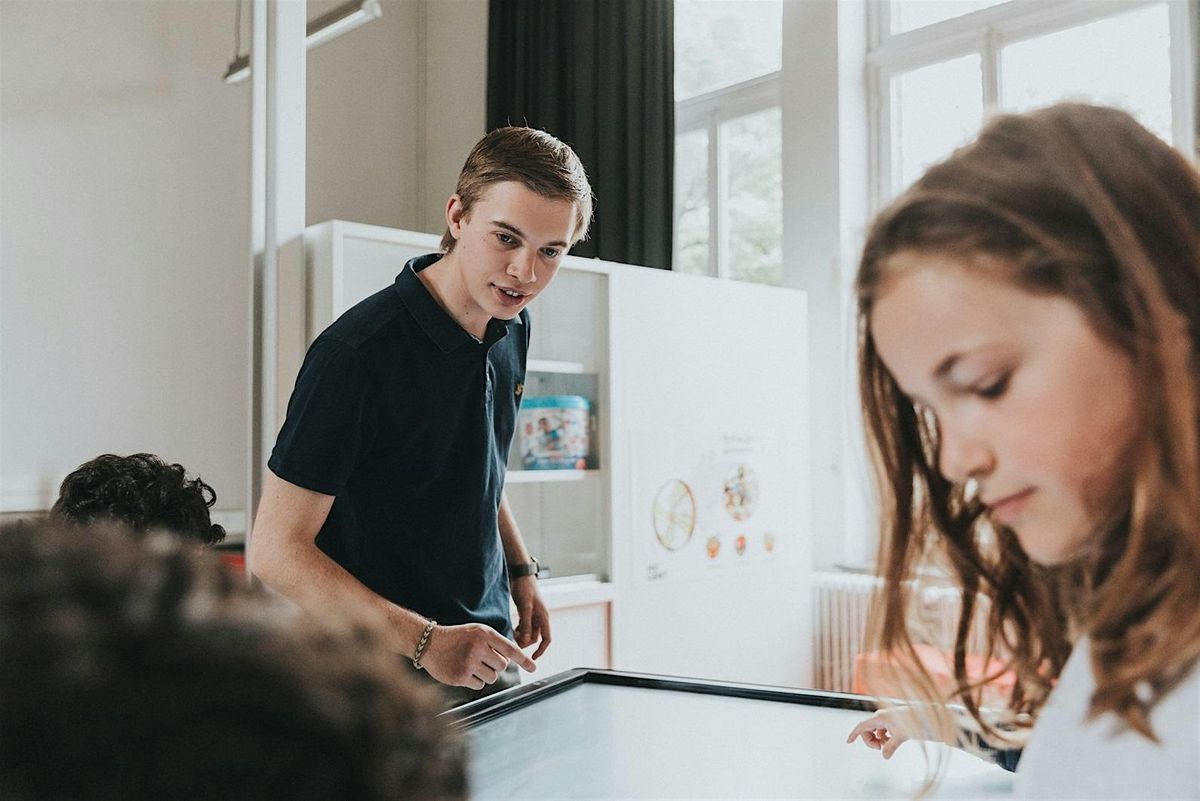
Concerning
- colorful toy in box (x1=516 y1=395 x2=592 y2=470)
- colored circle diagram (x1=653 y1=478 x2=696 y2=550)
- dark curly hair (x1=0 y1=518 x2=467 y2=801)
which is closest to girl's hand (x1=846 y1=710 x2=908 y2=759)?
dark curly hair (x1=0 y1=518 x2=467 y2=801)

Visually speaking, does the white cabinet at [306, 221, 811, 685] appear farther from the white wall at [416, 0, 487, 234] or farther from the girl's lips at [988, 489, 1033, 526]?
the girl's lips at [988, 489, 1033, 526]

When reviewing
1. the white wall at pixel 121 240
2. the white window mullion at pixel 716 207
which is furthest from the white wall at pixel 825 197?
the white wall at pixel 121 240

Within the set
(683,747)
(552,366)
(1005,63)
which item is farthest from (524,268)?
(1005,63)

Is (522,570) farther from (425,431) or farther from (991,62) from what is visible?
(991,62)

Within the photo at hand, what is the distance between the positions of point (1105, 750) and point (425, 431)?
1.09 meters

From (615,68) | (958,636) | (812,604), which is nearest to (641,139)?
(615,68)

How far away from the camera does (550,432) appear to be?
273 centimetres

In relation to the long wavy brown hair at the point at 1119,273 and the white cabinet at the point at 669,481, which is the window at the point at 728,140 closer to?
the white cabinet at the point at 669,481

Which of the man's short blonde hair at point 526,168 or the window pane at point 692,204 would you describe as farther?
the window pane at point 692,204

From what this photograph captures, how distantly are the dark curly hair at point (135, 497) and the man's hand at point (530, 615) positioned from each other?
0.50m

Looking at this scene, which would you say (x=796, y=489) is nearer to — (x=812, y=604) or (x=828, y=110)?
(x=812, y=604)

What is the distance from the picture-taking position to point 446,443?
1.50 meters

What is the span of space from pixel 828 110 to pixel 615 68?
78cm

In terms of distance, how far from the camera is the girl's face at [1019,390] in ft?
1.57
